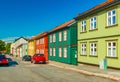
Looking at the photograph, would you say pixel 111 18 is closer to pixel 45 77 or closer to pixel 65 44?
pixel 45 77

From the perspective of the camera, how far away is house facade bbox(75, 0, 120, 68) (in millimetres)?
24359

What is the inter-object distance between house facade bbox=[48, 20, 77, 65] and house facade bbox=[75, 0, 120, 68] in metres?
2.80

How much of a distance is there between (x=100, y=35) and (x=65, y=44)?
42.0ft

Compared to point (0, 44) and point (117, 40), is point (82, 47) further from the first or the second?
point (0, 44)

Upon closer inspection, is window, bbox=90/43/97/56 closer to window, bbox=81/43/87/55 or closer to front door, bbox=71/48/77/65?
window, bbox=81/43/87/55

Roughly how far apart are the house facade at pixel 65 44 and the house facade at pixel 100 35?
280cm

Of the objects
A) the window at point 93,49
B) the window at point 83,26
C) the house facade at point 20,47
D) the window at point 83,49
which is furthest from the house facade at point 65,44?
the house facade at point 20,47

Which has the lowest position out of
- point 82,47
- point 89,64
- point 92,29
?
point 89,64

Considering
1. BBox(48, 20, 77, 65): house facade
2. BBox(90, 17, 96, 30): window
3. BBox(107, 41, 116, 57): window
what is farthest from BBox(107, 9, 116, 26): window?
BBox(48, 20, 77, 65): house facade

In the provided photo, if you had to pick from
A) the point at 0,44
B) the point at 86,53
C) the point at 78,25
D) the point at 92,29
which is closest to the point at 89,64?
the point at 86,53

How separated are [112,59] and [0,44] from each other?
15049cm

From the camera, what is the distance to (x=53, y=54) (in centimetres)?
4834

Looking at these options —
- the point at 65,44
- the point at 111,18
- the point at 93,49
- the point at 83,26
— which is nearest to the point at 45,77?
the point at 111,18

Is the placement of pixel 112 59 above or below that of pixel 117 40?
below
